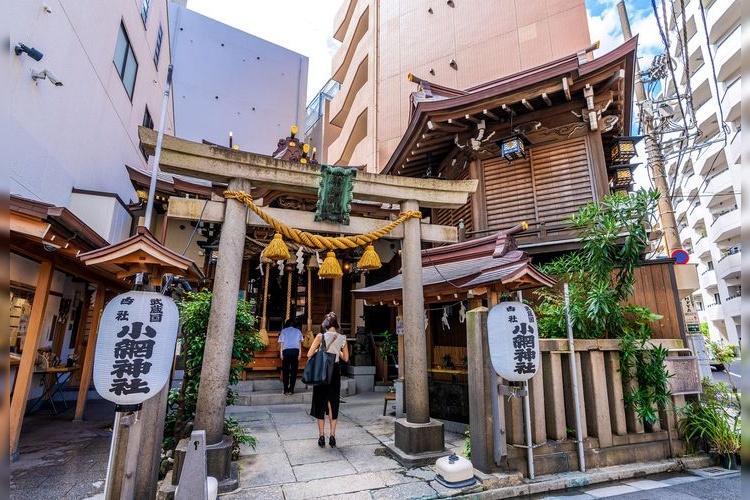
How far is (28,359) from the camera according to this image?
525 centimetres

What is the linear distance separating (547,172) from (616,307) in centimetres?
456

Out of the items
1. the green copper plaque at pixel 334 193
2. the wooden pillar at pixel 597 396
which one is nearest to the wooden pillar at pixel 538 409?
the wooden pillar at pixel 597 396

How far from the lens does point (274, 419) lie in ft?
25.8

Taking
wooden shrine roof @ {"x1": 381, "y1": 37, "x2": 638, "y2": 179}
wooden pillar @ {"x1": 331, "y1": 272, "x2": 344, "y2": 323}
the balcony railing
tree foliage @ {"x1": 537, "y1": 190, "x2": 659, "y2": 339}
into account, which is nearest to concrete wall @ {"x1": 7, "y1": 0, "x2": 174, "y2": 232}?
wooden pillar @ {"x1": 331, "y1": 272, "x2": 344, "y2": 323}

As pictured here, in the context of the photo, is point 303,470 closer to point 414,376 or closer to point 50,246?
point 414,376

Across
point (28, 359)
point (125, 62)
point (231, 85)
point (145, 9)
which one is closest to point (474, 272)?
point (28, 359)

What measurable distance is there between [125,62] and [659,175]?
17.6 m

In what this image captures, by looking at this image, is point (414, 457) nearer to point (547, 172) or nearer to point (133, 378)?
point (133, 378)

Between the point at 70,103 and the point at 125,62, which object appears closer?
the point at 70,103

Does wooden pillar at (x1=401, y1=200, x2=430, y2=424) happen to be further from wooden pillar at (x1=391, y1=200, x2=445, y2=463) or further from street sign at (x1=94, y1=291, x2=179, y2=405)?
street sign at (x1=94, y1=291, x2=179, y2=405)

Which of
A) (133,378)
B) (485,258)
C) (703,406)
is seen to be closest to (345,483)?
(133,378)

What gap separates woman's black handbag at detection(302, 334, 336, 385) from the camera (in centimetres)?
549

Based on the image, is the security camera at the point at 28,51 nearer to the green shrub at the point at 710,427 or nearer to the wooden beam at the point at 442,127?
the wooden beam at the point at 442,127

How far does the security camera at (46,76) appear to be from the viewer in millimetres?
6320
